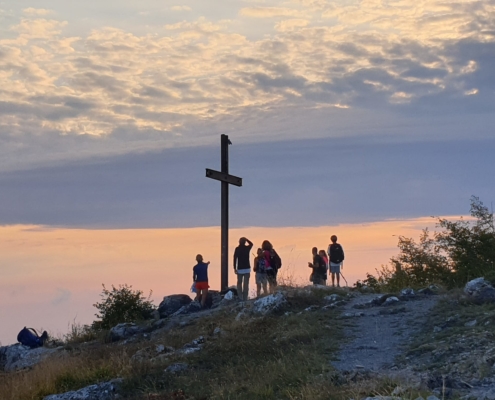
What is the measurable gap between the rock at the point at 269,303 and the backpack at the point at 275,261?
373 cm

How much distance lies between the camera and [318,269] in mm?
22391

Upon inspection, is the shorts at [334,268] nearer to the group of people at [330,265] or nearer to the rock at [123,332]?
the group of people at [330,265]

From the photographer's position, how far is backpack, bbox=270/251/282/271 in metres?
21.0

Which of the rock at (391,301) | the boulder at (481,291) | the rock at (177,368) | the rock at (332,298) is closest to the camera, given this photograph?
the rock at (177,368)

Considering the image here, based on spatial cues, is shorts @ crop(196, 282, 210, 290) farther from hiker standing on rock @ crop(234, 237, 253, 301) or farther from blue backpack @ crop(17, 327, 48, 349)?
blue backpack @ crop(17, 327, 48, 349)

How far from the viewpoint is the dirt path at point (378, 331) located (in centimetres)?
1162

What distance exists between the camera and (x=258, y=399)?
9859 mm

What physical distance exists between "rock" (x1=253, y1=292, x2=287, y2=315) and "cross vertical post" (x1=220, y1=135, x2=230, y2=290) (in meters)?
6.01

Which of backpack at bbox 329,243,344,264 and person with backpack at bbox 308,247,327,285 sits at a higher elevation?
backpack at bbox 329,243,344,264

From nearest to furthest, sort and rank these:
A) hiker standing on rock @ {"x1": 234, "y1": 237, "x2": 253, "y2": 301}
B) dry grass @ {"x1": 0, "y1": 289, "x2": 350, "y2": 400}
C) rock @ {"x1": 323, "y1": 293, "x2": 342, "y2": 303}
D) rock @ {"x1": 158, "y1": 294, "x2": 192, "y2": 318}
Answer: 1. dry grass @ {"x1": 0, "y1": 289, "x2": 350, "y2": 400}
2. rock @ {"x1": 323, "y1": 293, "x2": 342, "y2": 303}
3. hiker standing on rock @ {"x1": 234, "y1": 237, "x2": 253, "y2": 301}
4. rock @ {"x1": 158, "y1": 294, "x2": 192, "y2": 318}

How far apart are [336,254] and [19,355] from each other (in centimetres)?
974

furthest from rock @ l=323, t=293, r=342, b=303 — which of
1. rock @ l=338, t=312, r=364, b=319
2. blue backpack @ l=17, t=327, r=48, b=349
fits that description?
blue backpack @ l=17, t=327, r=48, b=349

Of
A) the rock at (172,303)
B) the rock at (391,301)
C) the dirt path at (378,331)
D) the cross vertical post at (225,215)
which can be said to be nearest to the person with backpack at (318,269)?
the cross vertical post at (225,215)

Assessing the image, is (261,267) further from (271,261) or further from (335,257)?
(335,257)
